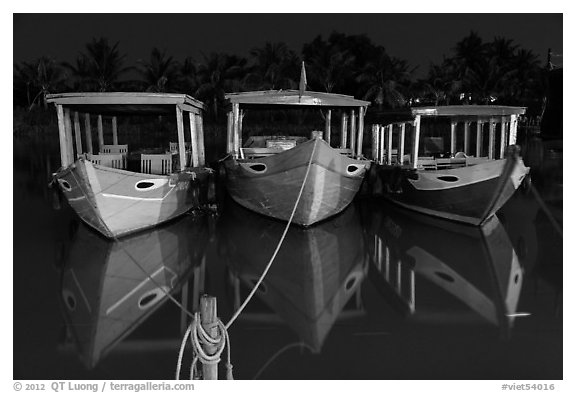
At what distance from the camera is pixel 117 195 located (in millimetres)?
9523

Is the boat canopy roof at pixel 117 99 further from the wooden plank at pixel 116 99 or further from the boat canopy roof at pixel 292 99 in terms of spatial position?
the boat canopy roof at pixel 292 99

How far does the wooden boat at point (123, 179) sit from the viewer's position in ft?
30.7

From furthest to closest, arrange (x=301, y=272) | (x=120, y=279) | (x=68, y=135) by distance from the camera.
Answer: (x=68, y=135) → (x=301, y=272) → (x=120, y=279)

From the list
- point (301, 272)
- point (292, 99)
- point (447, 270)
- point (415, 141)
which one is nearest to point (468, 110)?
point (415, 141)

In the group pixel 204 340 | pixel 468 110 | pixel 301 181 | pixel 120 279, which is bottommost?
pixel 120 279

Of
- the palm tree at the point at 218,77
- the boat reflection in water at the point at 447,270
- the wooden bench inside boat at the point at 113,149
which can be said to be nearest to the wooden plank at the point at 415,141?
the boat reflection in water at the point at 447,270

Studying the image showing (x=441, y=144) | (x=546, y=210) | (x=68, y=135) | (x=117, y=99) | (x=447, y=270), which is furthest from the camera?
(x=441, y=144)

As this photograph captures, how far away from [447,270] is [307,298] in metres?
2.31

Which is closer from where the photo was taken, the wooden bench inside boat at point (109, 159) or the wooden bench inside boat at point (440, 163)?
the wooden bench inside boat at point (109, 159)

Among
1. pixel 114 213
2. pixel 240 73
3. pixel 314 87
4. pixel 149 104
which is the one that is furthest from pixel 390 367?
pixel 240 73

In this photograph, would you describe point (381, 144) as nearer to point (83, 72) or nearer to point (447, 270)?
point (447, 270)

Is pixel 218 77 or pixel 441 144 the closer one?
pixel 441 144

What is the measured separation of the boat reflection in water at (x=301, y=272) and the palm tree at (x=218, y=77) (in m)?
25.9

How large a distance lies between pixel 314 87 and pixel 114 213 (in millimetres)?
27837
